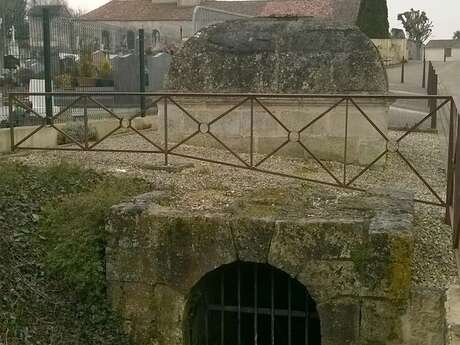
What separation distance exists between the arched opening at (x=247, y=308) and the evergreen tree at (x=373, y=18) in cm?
2612

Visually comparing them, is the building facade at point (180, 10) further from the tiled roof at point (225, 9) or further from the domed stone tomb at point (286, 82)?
the domed stone tomb at point (286, 82)

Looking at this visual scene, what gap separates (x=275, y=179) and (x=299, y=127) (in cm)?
177

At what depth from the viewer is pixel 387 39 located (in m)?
32.6

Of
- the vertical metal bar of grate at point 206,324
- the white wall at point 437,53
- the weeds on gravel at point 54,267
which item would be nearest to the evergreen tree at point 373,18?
the white wall at point 437,53

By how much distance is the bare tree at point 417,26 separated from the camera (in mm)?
50000

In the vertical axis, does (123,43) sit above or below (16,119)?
above

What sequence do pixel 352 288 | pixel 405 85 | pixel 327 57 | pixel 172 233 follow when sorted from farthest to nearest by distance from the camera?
pixel 405 85 → pixel 327 57 → pixel 172 233 → pixel 352 288

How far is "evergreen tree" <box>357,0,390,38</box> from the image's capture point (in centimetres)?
3114

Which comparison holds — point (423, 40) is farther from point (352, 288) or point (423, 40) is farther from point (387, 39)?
point (352, 288)

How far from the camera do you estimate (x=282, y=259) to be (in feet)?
17.6

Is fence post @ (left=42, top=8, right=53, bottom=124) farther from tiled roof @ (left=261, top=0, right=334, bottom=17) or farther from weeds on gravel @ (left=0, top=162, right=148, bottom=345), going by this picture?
tiled roof @ (left=261, top=0, right=334, bottom=17)

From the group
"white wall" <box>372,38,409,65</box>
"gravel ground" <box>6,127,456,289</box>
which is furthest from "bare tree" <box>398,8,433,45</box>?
"gravel ground" <box>6,127,456,289</box>

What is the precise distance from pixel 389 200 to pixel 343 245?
1.14 meters

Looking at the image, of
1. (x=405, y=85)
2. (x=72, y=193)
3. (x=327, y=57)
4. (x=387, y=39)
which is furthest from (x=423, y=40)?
(x=72, y=193)
